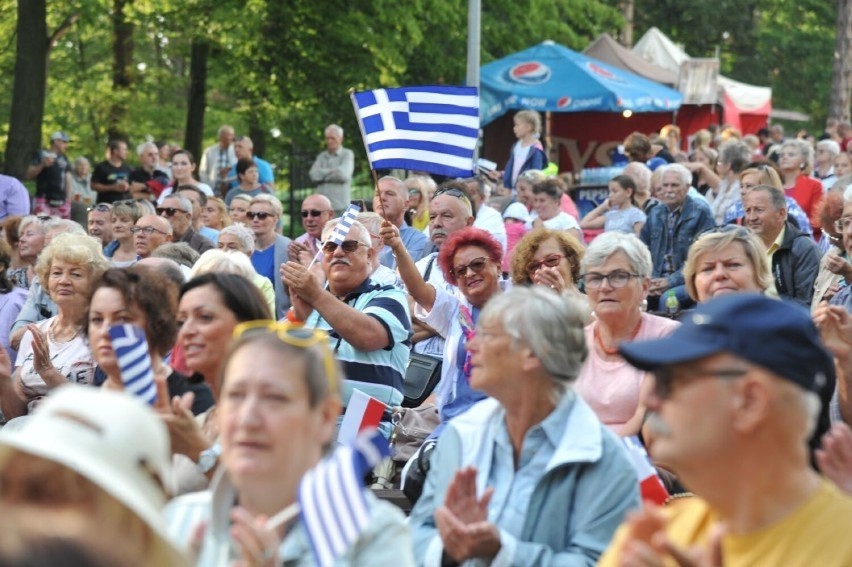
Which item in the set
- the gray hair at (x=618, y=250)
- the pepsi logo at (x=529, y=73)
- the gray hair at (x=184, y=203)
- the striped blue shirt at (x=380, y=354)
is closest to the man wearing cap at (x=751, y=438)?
the gray hair at (x=618, y=250)

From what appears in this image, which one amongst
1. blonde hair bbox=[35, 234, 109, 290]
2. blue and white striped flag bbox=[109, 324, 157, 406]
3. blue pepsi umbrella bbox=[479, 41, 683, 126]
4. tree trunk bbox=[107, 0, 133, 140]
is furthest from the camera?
tree trunk bbox=[107, 0, 133, 140]

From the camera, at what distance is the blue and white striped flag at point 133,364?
16.7 ft

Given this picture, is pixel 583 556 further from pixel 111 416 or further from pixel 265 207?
pixel 265 207

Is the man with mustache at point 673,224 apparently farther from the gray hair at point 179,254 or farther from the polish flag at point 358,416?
the polish flag at point 358,416

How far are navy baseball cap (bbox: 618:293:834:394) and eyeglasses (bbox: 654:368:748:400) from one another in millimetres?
32

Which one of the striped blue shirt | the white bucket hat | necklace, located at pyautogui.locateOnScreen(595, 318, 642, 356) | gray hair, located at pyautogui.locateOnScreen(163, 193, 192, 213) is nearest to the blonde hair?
the striped blue shirt

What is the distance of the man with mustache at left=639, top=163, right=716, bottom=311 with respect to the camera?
490 inches

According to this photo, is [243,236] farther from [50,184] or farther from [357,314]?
[50,184]

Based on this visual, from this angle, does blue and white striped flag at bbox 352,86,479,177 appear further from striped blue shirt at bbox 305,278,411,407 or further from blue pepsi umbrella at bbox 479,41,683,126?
blue pepsi umbrella at bbox 479,41,683,126

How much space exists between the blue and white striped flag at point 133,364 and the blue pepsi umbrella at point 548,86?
2154 cm

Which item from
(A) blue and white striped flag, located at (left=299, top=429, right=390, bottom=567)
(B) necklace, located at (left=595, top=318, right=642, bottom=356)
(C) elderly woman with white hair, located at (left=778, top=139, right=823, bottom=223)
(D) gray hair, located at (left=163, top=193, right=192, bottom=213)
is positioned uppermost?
(C) elderly woman with white hair, located at (left=778, top=139, right=823, bottom=223)

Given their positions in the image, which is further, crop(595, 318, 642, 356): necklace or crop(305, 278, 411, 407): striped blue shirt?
crop(305, 278, 411, 407): striped blue shirt

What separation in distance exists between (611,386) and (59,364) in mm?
3281

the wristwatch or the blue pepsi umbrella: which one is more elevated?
the blue pepsi umbrella
